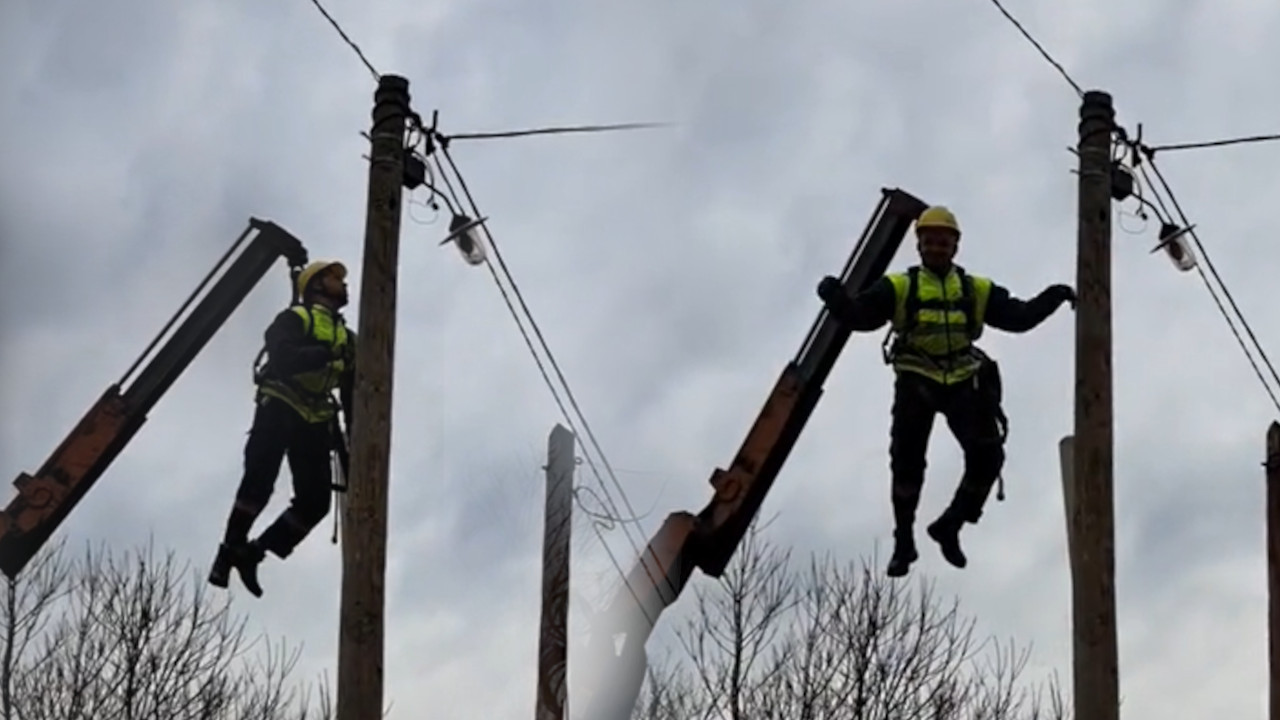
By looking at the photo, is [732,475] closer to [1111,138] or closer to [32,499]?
[1111,138]

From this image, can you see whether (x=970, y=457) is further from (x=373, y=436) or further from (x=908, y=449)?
(x=373, y=436)

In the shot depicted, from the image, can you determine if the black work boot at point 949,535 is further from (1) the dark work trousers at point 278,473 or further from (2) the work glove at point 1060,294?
(1) the dark work trousers at point 278,473

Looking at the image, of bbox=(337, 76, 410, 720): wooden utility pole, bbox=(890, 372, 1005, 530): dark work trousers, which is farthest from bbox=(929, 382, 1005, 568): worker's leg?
bbox=(337, 76, 410, 720): wooden utility pole

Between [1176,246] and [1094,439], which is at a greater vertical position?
[1176,246]

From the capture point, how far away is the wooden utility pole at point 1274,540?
12953mm

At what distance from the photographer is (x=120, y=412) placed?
10047 mm

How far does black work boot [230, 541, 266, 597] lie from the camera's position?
949cm

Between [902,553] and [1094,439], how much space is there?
96 centimetres

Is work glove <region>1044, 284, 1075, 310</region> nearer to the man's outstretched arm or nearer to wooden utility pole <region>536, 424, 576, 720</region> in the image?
the man's outstretched arm

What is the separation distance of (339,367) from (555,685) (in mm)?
2013

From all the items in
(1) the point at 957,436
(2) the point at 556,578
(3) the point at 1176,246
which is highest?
(3) the point at 1176,246

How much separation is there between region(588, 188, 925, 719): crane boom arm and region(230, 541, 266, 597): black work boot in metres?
1.78

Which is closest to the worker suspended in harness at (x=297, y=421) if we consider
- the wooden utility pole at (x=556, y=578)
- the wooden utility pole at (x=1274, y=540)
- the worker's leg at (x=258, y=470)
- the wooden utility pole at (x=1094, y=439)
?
the worker's leg at (x=258, y=470)

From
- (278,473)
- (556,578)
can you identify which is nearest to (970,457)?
(556,578)
